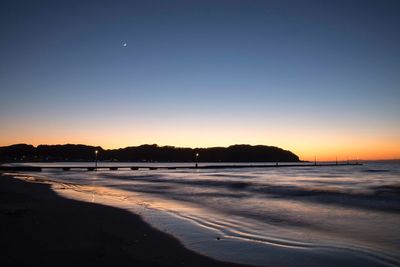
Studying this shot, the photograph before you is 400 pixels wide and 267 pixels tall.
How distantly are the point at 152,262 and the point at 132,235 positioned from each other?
266 centimetres

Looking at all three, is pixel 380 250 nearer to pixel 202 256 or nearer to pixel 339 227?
pixel 339 227

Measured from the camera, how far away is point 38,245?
6.82 m

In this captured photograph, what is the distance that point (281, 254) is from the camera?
7.09m

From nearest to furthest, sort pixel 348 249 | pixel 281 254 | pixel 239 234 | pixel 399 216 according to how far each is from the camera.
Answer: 1. pixel 281 254
2. pixel 348 249
3. pixel 239 234
4. pixel 399 216

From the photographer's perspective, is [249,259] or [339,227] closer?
[249,259]

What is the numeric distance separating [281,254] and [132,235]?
3905 mm

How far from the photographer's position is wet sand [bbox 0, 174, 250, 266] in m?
5.95

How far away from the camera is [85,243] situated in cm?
728

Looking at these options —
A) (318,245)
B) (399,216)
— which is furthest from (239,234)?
(399,216)

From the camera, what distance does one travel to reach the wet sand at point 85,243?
234 inches

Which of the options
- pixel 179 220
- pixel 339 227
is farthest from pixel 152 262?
pixel 339 227

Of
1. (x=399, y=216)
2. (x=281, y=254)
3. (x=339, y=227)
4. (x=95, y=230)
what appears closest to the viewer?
(x=281, y=254)

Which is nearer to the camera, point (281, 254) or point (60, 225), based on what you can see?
point (281, 254)

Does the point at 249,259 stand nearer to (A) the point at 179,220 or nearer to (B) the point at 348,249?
(B) the point at 348,249
